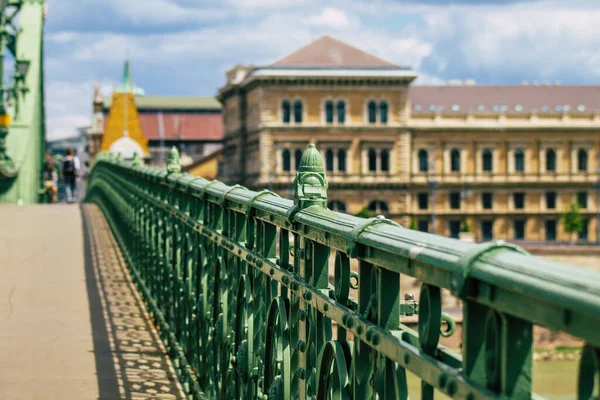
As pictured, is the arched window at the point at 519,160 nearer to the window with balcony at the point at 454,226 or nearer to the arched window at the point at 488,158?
the arched window at the point at 488,158

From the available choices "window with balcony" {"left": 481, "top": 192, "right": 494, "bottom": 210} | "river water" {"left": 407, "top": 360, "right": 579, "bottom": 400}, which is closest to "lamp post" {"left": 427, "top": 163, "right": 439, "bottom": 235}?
"window with balcony" {"left": 481, "top": 192, "right": 494, "bottom": 210}

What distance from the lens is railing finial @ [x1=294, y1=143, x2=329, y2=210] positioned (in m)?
3.66

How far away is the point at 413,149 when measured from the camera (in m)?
78.8

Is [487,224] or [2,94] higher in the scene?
[2,94]

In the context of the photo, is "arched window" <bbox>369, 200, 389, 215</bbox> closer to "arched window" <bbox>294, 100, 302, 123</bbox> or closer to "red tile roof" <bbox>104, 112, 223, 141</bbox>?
"arched window" <bbox>294, 100, 302, 123</bbox>

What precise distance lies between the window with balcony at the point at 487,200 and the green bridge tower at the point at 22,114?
46.0 m

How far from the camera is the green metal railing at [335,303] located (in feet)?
6.21

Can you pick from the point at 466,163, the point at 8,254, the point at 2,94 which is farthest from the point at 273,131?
the point at 8,254

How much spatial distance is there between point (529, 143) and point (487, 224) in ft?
22.0

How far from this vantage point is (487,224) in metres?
78.5

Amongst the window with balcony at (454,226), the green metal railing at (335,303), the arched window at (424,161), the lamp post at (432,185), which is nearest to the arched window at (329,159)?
the arched window at (424,161)

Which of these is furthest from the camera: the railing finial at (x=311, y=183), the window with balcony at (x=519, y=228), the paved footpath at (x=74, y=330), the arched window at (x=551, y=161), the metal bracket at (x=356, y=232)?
the arched window at (x=551, y=161)

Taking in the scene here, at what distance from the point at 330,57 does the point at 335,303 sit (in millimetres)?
75730

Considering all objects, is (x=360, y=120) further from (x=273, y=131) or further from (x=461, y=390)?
(x=461, y=390)
